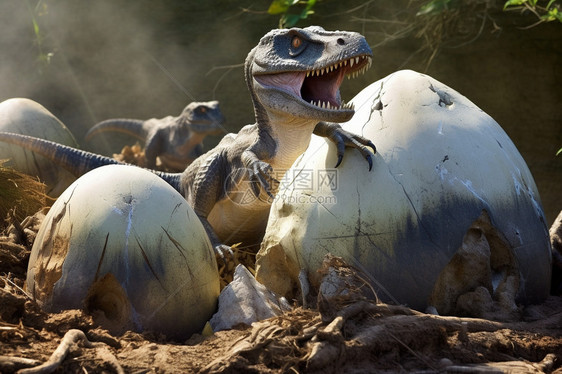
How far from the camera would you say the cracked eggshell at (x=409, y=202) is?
322cm

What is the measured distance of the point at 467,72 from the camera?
7316 mm

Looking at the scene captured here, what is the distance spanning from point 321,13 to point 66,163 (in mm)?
3689

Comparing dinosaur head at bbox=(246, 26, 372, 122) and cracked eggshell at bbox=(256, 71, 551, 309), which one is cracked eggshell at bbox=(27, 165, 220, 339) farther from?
dinosaur head at bbox=(246, 26, 372, 122)

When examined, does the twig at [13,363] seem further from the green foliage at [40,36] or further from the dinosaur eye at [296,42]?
the green foliage at [40,36]

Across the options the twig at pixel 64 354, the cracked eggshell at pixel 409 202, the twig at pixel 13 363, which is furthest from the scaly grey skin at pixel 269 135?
the twig at pixel 13 363

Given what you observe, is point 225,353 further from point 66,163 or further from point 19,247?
point 66,163

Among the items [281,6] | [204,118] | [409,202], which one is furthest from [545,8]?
[204,118]

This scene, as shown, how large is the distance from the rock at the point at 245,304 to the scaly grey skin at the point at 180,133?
4.27m

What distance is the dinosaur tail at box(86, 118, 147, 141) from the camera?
8.40 m

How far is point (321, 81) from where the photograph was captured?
4.10 m

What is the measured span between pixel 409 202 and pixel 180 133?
482cm

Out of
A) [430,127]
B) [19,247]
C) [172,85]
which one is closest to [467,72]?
[172,85]

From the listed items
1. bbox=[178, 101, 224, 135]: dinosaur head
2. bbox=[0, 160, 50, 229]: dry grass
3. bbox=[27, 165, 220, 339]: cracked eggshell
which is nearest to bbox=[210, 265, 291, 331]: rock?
bbox=[27, 165, 220, 339]: cracked eggshell

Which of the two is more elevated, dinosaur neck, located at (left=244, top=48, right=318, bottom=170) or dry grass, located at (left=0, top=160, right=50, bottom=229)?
dinosaur neck, located at (left=244, top=48, right=318, bottom=170)
